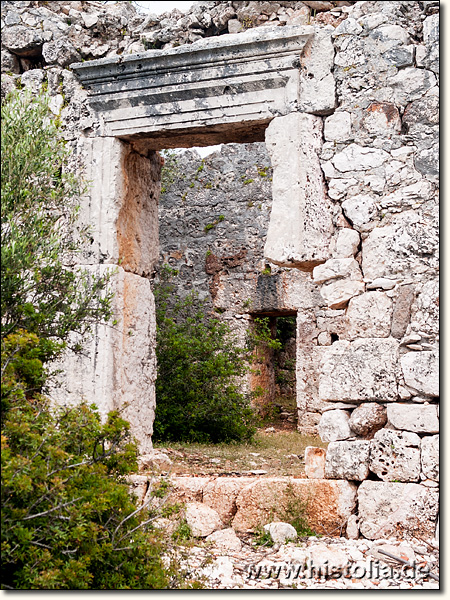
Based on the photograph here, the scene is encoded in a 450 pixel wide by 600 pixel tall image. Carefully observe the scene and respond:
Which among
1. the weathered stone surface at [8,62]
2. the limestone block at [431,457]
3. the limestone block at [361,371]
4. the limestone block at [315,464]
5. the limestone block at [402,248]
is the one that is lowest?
the limestone block at [315,464]

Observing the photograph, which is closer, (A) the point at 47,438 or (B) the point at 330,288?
(A) the point at 47,438

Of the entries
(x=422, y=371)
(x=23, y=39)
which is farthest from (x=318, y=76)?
(x=23, y=39)

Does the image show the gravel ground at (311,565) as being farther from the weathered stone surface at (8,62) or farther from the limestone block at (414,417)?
the weathered stone surface at (8,62)

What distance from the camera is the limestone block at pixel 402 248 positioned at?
201 inches

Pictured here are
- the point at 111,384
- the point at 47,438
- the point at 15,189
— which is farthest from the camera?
the point at 111,384

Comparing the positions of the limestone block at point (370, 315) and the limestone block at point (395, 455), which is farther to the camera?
the limestone block at point (370, 315)

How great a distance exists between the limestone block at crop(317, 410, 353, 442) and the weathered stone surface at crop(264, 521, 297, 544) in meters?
0.68

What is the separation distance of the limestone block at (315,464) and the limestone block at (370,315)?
916 millimetres

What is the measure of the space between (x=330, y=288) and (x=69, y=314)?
6.54ft

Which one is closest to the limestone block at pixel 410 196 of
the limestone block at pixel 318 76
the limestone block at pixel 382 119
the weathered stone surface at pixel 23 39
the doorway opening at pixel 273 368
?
the limestone block at pixel 382 119

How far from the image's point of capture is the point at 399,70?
5.39m

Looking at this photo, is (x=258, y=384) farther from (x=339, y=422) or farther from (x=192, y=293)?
(x=339, y=422)

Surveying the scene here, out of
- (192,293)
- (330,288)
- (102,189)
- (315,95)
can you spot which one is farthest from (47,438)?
(192,293)

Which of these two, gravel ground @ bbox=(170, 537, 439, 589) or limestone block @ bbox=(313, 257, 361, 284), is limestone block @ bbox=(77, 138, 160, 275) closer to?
limestone block @ bbox=(313, 257, 361, 284)
